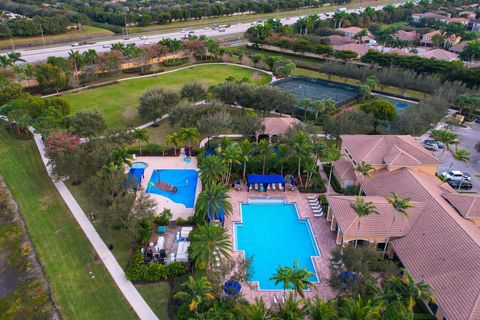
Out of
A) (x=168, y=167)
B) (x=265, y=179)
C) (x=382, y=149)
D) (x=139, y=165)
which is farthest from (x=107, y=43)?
(x=382, y=149)

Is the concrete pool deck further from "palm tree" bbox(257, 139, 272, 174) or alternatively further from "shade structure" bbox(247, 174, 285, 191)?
"palm tree" bbox(257, 139, 272, 174)

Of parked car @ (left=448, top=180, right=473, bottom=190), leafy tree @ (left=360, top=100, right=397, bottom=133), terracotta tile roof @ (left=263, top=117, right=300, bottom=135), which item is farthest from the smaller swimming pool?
parked car @ (left=448, top=180, right=473, bottom=190)

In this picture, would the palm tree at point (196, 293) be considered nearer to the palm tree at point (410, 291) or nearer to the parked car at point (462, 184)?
the palm tree at point (410, 291)

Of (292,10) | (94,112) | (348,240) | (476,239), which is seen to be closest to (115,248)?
(348,240)

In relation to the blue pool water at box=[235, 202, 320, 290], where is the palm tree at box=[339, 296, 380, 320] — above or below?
above

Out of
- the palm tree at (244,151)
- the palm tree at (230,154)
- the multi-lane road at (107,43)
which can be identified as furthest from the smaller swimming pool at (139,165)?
the multi-lane road at (107,43)

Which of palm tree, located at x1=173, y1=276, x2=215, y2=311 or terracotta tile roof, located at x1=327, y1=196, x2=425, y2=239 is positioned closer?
palm tree, located at x1=173, y1=276, x2=215, y2=311

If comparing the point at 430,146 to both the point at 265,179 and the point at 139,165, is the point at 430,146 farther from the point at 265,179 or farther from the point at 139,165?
the point at 139,165

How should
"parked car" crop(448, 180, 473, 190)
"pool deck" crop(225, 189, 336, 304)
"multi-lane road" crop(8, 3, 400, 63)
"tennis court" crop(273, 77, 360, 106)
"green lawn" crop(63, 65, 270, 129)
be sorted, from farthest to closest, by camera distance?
"multi-lane road" crop(8, 3, 400, 63), "tennis court" crop(273, 77, 360, 106), "green lawn" crop(63, 65, 270, 129), "parked car" crop(448, 180, 473, 190), "pool deck" crop(225, 189, 336, 304)
